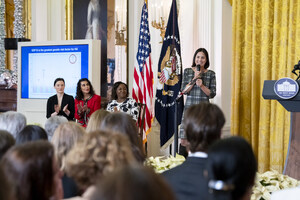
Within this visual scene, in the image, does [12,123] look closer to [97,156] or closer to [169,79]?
[97,156]

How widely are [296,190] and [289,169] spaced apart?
3.00 m

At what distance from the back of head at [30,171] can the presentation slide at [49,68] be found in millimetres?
6143

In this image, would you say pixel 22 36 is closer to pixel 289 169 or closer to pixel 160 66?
pixel 160 66

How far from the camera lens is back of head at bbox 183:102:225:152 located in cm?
225

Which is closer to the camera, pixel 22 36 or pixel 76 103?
pixel 76 103

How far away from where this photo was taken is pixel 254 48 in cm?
627

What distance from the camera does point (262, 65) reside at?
620 centimetres

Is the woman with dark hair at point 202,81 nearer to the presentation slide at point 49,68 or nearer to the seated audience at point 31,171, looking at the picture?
the presentation slide at point 49,68

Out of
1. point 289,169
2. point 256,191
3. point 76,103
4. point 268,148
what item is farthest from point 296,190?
point 76,103

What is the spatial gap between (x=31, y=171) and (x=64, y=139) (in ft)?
3.44

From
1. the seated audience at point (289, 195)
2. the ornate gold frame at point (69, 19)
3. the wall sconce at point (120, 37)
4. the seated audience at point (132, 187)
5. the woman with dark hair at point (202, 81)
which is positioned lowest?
the seated audience at point (289, 195)

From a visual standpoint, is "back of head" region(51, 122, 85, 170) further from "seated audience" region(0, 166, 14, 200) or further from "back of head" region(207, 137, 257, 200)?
"seated audience" region(0, 166, 14, 200)

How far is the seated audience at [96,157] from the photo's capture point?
1.59 meters

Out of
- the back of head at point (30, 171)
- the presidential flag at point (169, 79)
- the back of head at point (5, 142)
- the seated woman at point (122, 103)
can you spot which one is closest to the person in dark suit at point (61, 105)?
the seated woman at point (122, 103)
